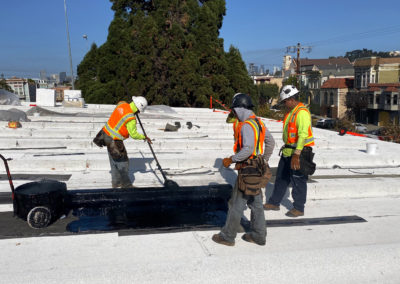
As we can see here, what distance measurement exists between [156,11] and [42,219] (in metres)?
23.8

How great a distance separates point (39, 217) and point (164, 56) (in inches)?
836

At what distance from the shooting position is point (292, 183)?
463cm

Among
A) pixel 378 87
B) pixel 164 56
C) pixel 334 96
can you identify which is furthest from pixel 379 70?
pixel 164 56

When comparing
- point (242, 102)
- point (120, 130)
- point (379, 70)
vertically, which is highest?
point (379, 70)

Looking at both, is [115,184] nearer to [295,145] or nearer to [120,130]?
[120,130]

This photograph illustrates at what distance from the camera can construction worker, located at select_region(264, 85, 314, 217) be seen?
4.31m

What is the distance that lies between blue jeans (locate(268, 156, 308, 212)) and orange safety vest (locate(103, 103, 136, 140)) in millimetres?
2250

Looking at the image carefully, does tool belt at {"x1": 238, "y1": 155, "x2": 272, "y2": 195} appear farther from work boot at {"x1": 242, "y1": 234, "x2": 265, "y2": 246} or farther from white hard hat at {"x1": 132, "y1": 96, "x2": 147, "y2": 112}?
white hard hat at {"x1": 132, "y1": 96, "x2": 147, "y2": 112}

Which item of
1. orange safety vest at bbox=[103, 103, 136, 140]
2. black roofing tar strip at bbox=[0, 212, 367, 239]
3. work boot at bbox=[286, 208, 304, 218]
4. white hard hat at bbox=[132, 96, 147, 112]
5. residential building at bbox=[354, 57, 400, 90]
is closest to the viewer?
black roofing tar strip at bbox=[0, 212, 367, 239]

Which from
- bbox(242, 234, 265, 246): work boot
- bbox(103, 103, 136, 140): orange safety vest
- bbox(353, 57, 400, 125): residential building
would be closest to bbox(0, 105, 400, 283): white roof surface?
bbox(242, 234, 265, 246): work boot

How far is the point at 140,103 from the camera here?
203 inches

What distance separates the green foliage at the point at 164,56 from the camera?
951 inches

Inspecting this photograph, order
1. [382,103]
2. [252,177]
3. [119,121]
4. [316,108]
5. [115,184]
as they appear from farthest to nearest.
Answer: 1. [316,108]
2. [382,103]
3. [115,184]
4. [119,121]
5. [252,177]

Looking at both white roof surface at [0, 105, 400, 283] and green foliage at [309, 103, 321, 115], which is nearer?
white roof surface at [0, 105, 400, 283]
